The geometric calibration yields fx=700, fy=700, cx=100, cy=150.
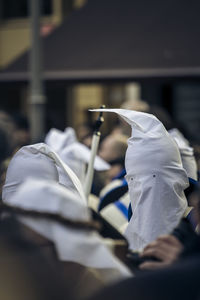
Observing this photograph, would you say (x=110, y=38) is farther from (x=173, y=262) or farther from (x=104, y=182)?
(x=173, y=262)

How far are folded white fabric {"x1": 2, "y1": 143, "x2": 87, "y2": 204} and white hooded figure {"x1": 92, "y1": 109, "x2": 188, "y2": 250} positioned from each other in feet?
0.80

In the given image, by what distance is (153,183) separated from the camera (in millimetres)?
2805

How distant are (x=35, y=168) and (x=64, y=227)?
0.79 meters

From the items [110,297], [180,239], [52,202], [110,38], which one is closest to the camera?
[110,297]

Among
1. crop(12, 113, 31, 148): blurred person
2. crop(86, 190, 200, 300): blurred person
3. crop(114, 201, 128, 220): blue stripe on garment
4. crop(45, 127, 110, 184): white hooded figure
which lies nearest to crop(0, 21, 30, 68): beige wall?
crop(12, 113, 31, 148): blurred person

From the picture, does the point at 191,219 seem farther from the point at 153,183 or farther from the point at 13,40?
the point at 13,40

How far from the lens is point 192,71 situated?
884cm

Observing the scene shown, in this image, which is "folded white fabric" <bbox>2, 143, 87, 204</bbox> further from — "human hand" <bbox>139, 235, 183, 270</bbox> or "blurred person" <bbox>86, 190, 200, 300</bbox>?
"blurred person" <bbox>86, 190, 200, 300</bbox>

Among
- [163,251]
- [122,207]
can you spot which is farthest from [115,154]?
[163,251]

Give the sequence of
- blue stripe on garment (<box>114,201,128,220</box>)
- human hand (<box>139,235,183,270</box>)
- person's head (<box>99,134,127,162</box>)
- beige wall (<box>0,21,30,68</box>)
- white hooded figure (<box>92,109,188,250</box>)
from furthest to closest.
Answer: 1. beige wall (<box>0,21,30,68</box>)
2. person's head (<box>99,134,127,162</box>)
3. blue stripe on garment (<box>114,201,128,220</box>)
4. white hooded figure (<box>92,109,188,250</box>)
5. human hand (<box>139,235,183,270</box>)

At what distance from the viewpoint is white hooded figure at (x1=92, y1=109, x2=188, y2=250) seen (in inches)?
109

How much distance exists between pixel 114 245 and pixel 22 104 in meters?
14.9

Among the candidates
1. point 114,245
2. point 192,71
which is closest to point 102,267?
point 114,245

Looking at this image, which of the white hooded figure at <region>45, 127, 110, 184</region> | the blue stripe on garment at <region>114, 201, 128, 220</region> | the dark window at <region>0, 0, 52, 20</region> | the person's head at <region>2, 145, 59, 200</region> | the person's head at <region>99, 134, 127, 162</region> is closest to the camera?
the person's head at <region>2, 145, 59, 200</region>
